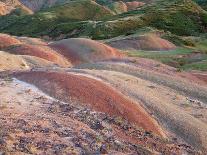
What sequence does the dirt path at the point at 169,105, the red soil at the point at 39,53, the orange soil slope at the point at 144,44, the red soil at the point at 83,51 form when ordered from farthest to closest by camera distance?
the orange soil slope at the point at 144,44, the red soil at the point at 83,51, the red soil at the point at 39,53, the dirt path at the point at 169,105

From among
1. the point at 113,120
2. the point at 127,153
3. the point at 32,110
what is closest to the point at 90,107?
the point at 113,120

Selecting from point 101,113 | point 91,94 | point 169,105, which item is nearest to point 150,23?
point 169,105

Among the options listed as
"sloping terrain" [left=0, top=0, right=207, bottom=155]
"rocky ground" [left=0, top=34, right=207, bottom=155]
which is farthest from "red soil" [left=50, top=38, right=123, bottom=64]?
"rocky ground" [left=0, top=34, right=207, bottom=155]

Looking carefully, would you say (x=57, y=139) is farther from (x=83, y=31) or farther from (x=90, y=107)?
(x=83, y=31)

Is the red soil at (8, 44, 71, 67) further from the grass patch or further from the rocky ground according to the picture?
the rocky ground

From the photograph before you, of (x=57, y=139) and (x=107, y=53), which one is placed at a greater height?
(x=57, y=139)

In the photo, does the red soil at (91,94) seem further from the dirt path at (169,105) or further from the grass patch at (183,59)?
the grass patch at (183,59)

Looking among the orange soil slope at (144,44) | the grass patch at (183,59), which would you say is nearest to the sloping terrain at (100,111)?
the grass patch at (183,59)
